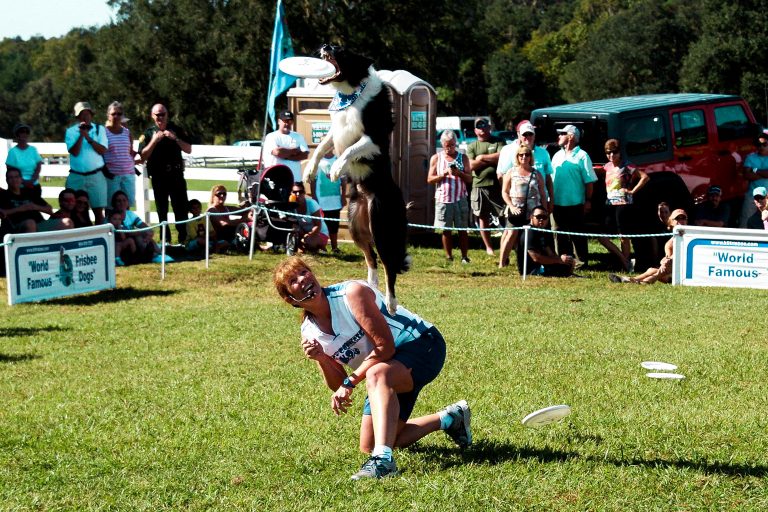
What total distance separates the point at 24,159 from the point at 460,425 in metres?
10.0

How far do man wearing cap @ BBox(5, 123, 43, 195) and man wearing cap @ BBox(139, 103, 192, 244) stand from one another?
58.0 inches

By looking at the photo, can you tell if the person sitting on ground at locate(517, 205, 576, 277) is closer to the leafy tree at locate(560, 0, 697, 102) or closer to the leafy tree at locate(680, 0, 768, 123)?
the leafy tree at locate(680, 0, 768, 123)

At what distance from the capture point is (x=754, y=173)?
14.8 meters

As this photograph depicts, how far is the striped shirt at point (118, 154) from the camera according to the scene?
1416cm

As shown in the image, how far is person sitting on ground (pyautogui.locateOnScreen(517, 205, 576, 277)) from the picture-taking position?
13.0 m

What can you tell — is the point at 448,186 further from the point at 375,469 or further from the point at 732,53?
the point at 732,53

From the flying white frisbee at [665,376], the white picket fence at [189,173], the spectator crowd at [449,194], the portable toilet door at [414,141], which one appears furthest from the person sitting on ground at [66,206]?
the flying white frisbee at [665,376]

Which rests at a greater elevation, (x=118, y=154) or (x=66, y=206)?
(x=118, y=154)

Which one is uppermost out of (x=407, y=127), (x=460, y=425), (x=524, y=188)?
(x=407, y=127)

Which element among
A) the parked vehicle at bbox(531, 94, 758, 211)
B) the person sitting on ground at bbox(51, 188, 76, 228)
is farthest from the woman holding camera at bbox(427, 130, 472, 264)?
the person sitting on ground at bbox(51, 188, 76, 228)

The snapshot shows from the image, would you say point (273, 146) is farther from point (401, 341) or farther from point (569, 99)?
point (569, 99)

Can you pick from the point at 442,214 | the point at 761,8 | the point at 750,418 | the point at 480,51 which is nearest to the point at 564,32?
the point at 761,8

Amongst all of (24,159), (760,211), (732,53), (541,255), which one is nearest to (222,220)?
(24,159)

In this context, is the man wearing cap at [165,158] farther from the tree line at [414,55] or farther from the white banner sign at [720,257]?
the tree line at [414,55]
